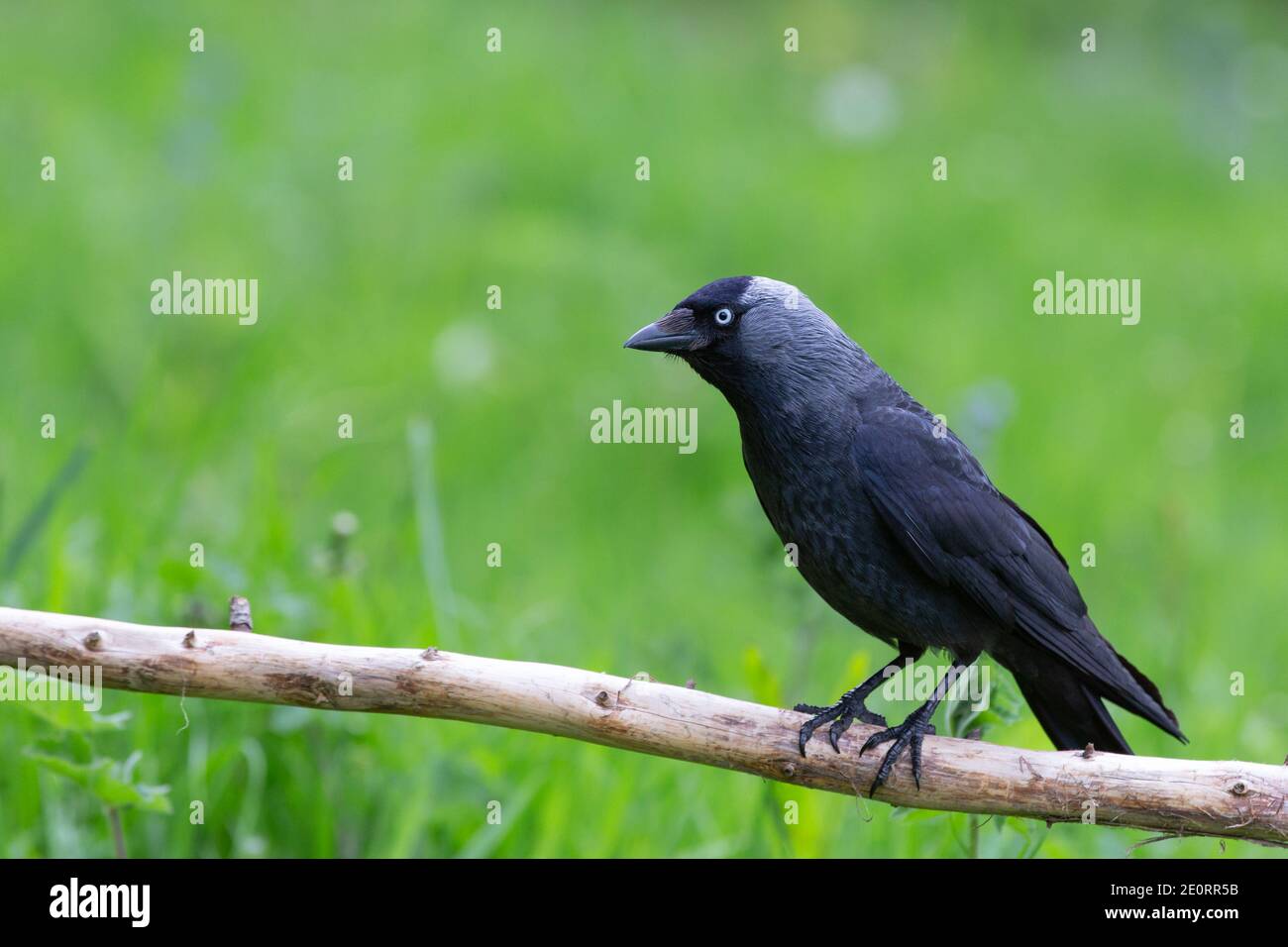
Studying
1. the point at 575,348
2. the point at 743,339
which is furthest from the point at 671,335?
the point at 575,348

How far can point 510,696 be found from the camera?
296 cm

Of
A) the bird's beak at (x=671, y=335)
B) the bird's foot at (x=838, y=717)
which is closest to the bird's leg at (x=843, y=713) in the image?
the bird's foot at (x=838, y=717)

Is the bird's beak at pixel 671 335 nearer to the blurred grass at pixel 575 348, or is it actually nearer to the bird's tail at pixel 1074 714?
the blurred grass at pixel 575 348

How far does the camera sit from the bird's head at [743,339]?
13.0 feet

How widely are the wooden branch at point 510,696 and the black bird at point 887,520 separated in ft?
2.06

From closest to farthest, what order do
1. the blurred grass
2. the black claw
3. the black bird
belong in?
the black claw → the black bird → the blurred grass

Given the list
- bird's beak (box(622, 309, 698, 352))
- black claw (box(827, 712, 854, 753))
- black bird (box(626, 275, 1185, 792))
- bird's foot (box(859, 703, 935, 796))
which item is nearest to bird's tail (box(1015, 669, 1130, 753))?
black bird (box(626, 275, 1185, 792))

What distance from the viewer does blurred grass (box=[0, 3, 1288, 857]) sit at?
14.3 feet

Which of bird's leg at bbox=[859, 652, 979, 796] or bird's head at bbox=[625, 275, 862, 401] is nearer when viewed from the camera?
bird's leg at bbox=[859, 652, 979, 796]

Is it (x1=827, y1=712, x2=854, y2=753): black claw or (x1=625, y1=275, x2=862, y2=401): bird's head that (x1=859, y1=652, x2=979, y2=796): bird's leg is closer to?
(x1=827, y1=712, x2=854, y2=753): black claw

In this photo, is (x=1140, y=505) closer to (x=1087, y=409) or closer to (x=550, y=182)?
(x=1087, y=409)

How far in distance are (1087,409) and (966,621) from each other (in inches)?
186

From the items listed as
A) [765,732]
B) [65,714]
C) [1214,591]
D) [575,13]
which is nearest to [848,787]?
[765,732]

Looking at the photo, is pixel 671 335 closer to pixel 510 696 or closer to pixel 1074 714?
pixel 510 696
